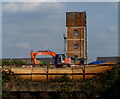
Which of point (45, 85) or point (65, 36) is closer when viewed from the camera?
point (45, 85)

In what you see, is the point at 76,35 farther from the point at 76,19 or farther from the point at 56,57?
the point at 56,57

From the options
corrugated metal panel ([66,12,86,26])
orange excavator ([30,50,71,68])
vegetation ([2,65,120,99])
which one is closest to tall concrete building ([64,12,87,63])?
corrugated metal panel ([66,12,86,26])

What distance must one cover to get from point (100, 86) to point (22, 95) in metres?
3.29

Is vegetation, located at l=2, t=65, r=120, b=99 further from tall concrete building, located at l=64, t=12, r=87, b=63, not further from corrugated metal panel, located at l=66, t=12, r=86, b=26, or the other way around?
corrugated metal panel, located at l=66, t=12, r=86, b=26

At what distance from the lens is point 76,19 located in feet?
160

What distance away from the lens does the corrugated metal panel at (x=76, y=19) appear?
48.6 metres

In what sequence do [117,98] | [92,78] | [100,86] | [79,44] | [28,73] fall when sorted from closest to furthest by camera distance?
[117,98], [100,86], [92,78], [28,73], [79,44]

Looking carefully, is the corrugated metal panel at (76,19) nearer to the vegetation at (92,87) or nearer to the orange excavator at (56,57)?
the orange excavator at (56,57)

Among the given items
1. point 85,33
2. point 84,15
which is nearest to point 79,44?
point 85,33

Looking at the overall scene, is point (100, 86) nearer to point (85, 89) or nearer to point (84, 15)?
point (85, 89)

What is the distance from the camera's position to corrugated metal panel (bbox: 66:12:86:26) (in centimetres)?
4859

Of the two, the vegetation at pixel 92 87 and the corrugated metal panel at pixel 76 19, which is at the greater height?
the corrugated metal panel at pixel 76 19

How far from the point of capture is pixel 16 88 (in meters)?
11.0

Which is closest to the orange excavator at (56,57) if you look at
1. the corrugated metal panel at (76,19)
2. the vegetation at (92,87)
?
the vegetation at (92,87)
